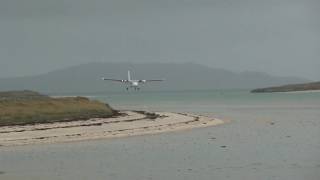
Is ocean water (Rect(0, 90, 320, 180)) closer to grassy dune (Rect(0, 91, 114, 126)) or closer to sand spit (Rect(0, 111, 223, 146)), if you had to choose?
sand spit (Rect(0, 111, 223, 146))

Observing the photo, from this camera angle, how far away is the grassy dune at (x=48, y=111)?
4962cm

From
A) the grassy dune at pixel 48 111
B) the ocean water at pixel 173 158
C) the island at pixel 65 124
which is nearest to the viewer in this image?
the ocean water at pixel 173 158

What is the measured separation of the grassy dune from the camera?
49.6 m

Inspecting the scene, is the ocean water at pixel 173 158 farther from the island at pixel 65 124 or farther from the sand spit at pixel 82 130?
the island at pixel 65 124

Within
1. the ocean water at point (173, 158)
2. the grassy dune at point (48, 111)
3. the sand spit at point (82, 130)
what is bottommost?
the ocean water at point (173, 158)

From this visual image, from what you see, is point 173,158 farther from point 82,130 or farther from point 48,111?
point 48,111

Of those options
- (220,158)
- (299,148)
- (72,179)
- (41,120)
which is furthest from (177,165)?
(41,120)

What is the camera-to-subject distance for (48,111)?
53.4m

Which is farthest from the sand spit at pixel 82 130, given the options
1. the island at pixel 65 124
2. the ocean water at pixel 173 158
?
the ocean water at pixel 173 158

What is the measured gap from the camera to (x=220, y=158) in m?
26.4

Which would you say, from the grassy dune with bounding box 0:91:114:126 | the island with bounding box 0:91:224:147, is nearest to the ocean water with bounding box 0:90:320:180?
the island with bounding box 0:91:224:147

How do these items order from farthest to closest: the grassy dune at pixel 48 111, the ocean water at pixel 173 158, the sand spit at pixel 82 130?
the grassy dune at pixel 48 111 → the sand spit at pixel 82 130 → the ocean water at pixel 173 158

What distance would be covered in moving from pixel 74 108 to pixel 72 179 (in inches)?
1417

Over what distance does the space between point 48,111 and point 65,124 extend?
5.74 m
